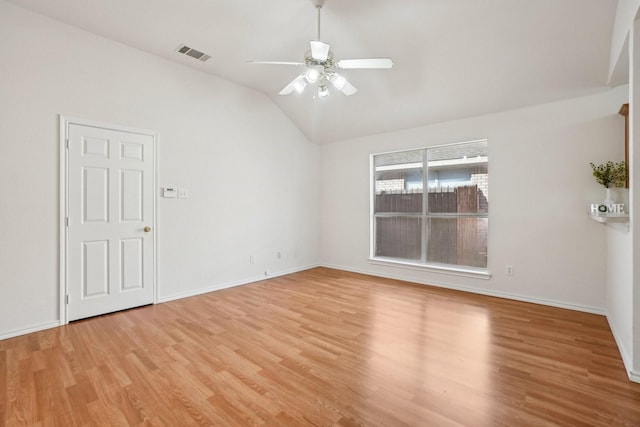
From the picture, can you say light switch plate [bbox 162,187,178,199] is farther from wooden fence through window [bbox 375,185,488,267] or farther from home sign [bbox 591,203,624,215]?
home sign [bbox 591,203,624,215]

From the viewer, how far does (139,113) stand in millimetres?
3635

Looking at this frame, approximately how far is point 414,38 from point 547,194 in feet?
8.29

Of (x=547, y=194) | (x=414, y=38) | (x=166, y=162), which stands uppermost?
(x=414, y=38)

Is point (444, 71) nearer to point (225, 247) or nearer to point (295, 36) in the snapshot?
point (295, 36)

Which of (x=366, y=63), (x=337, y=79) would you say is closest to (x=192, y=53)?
(x=337, y=79)

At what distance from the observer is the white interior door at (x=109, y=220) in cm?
319

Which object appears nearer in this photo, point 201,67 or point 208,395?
point 208,395

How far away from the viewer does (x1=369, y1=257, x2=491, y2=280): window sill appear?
421 cm

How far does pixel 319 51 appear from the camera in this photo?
252cm

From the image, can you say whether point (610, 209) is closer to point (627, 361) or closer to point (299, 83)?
point (627, 361)

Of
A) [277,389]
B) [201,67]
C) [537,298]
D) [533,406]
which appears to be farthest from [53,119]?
[537,298]

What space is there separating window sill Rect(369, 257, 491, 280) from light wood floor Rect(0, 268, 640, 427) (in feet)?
2.33

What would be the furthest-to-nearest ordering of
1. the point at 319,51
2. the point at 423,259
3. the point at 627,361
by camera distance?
the point at 423,259 → the point at 319,51 → the point at 627,361

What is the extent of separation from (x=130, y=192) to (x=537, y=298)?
5.31 m
